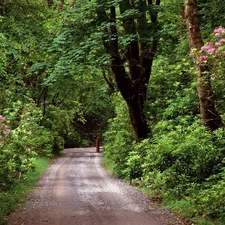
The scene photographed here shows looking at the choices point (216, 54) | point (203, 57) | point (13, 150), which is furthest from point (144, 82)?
point (216, 54)

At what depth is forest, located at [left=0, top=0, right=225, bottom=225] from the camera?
1009cm

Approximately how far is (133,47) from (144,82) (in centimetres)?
171

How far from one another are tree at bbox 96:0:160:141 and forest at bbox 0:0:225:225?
0.05 metres

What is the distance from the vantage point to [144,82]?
17719 millimetres

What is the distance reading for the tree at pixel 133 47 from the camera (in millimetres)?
14469

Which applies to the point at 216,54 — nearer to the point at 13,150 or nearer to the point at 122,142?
the point at 13,150

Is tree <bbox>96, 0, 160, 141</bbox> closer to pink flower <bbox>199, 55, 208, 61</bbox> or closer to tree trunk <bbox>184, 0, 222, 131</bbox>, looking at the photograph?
tree trunk <bbox>184, 0, 222, 131</bbox>

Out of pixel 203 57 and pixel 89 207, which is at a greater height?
pixel 203 57

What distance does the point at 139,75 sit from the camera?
17.5m

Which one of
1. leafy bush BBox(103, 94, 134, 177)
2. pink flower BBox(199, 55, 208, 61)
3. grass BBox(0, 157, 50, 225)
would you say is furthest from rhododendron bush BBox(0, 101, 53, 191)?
pink flower BBox(199, 55, 208, 61)

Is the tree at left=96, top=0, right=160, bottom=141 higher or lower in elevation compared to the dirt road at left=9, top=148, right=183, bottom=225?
higher

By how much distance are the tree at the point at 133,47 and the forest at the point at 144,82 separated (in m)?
0.05

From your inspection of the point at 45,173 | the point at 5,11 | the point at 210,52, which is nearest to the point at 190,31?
Answer: the point at 210,52

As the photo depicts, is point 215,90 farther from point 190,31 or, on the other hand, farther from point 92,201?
point 92,201
